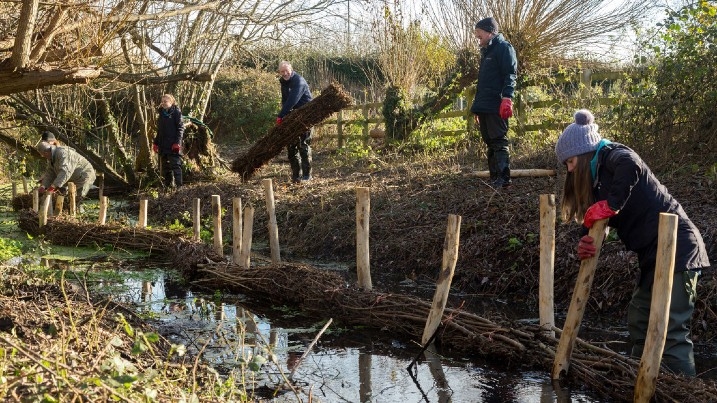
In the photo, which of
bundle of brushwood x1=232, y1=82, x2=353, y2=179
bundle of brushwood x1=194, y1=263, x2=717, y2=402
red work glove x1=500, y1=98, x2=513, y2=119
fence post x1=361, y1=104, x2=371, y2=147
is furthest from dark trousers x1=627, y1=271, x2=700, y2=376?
fence post x1=361, y1=104, x2=371, y2=147

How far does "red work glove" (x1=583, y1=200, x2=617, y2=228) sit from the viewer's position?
14.6 ft

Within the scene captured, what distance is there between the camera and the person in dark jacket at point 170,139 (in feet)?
48.5

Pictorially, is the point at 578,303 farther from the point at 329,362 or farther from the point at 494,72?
the point at 494,72

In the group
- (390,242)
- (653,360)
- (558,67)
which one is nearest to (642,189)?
(653,360)

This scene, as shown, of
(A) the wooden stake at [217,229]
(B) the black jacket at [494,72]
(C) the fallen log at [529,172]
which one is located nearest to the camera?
(A) the wooden stake at [217,229]

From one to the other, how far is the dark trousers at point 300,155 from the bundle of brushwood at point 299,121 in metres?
0.12

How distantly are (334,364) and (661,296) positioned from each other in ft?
8.32

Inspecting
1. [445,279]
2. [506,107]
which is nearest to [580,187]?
[445,279]

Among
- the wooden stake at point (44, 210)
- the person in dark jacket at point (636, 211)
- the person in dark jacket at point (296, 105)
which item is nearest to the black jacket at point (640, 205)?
the person in dark jacket at point (636, 211)

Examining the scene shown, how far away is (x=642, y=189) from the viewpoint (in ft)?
15.1

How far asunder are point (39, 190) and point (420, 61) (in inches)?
312

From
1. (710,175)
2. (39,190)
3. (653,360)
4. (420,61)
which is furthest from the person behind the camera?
(420,61)

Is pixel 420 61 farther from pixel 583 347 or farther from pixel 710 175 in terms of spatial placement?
pixel 583 347

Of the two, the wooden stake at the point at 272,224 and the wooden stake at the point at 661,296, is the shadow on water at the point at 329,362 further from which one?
the wooden stake at the point at 272,224
